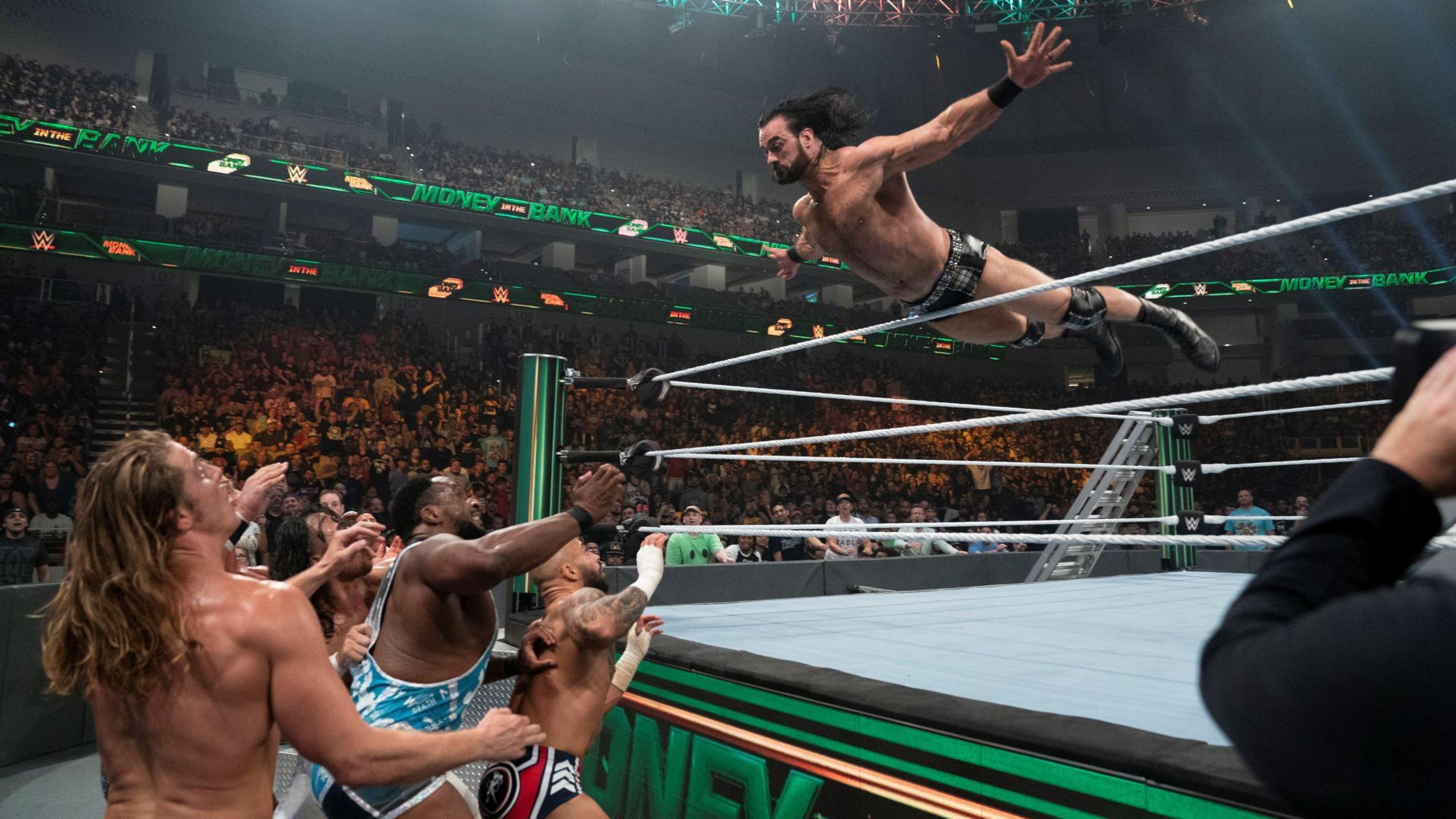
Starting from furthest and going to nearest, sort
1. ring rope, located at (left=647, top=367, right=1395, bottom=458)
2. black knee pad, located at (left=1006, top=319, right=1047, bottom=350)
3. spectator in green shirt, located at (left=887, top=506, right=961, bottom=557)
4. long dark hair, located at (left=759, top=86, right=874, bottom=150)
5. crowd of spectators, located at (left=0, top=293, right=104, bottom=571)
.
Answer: crowd of spectators, located at (left=0, top=293, right=104, bottom=571), spectator in green shirt, located at (left=887, top=506, right=961, bottom=557), black knee pad, located at (left=1006, top=319, right=1047, bottom=350), long dark hair, located at (left=759, top=86, right=874, bottom=150), ring rope, located at (left=647, top=367, right=1395, bottom=458)

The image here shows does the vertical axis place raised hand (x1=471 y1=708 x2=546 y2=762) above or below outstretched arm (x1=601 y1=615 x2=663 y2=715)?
above

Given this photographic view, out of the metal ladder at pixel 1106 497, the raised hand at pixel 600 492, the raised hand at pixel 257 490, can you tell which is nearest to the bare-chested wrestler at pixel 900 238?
the raised hand at pixel 600 492

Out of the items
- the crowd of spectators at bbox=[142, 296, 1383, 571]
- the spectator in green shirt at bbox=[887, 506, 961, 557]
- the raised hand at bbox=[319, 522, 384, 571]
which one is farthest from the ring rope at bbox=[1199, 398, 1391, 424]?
the crowd of spectators at bbox=[142, 296, 1383, 571]

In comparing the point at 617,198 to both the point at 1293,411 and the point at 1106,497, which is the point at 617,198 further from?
the point at 1293,411

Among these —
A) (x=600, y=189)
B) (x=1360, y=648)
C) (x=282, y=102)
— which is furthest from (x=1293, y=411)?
(x=282, y=102)

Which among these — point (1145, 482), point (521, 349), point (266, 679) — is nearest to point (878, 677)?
point (266, 679)

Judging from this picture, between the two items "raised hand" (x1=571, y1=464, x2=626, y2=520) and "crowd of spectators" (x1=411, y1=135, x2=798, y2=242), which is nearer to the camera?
"raised hand" (x1=571, y1=464, x2=626, y2=520)

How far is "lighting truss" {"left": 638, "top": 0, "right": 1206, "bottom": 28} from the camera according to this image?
15.2m

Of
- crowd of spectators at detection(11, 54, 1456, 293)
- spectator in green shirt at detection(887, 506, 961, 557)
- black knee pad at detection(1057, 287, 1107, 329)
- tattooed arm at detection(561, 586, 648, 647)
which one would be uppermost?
crowd of spectators at detection(11, 54, 1456, 293)

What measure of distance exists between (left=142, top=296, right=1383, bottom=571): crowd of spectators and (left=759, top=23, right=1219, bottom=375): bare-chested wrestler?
15.2 ft

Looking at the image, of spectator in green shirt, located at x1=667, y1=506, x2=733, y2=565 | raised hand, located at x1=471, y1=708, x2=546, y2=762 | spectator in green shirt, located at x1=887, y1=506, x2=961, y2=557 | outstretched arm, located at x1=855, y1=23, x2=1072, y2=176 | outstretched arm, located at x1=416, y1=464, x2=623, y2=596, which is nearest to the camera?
raised hand, located at x1=471, y1=708, x2=546, y2=762

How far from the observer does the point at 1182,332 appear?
9.27ft

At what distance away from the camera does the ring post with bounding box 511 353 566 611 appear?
131 inches

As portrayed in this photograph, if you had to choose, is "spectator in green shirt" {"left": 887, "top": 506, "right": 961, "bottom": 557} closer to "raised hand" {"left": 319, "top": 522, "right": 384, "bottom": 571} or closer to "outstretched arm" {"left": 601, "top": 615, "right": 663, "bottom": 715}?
"outstretched arm" {"left": 601, "top": 615, "right": 663, "bottom": 715}
